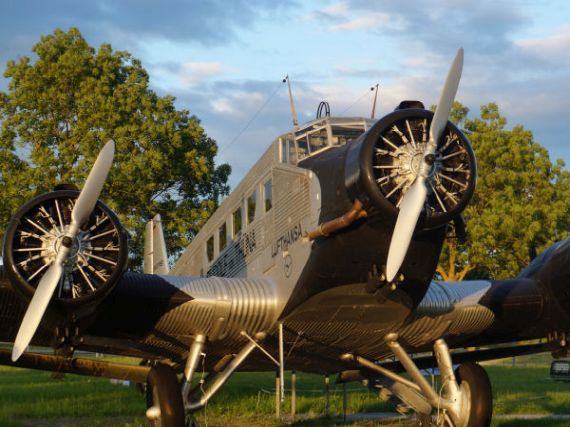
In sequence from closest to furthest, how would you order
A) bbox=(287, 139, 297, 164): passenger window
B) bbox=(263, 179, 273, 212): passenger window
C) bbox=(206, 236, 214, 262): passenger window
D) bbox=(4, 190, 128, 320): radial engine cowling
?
bbox=(4, 190, 128, 320): radial engine cowling < bbox=(287, 139, 297, 164): passenger window < bbox=(263, 179, 273, 212): passenger window < bbox=(206, 236, 214, 262): passenger window

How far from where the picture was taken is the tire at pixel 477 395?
12.1 metres

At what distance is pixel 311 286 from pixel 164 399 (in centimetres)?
253

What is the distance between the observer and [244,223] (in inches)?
550

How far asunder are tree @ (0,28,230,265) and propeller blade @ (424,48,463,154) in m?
21.2

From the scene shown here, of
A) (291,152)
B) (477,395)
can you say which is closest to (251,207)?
(291,152)

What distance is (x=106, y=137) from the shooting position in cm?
3120

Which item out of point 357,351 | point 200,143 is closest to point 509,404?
point 357,351

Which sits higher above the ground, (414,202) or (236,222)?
(236,222)

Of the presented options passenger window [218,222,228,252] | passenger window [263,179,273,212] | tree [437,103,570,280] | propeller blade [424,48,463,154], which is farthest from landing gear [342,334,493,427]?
tree [437,103,570,280]

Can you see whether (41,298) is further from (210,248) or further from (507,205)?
(507,205)

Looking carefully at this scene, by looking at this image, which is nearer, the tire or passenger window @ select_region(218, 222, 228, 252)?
the tire

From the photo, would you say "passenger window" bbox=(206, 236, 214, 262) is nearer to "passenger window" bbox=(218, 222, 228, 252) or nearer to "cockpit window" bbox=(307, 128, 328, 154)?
"passenger window" bbox=(218, 222, 228, 252)

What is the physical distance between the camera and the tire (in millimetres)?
12117

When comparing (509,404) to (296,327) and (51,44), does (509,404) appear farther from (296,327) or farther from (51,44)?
(51,44)
